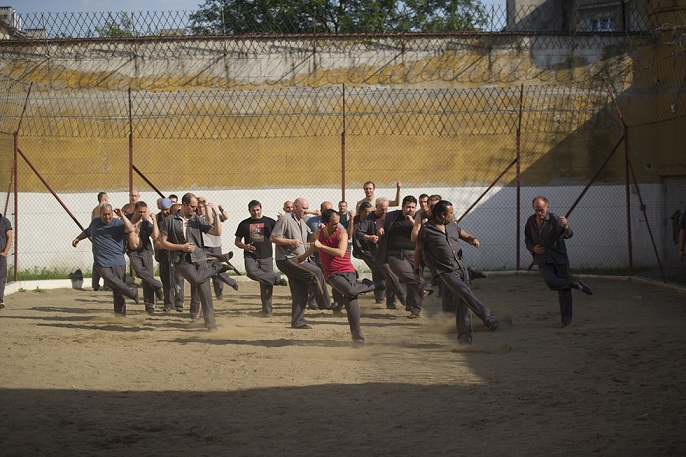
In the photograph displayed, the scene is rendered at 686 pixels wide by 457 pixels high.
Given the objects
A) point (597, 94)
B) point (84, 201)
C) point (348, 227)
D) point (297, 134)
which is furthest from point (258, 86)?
point (597, 94)

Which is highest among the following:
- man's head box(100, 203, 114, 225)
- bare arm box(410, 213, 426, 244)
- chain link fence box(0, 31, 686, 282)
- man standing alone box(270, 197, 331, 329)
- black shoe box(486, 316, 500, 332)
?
chain link fence box(0, 31, 686, 282)

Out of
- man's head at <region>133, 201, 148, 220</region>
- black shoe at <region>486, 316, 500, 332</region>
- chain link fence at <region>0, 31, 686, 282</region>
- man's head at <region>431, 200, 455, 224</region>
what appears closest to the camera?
black shoe at <region>486, 316, 500, 332</region>

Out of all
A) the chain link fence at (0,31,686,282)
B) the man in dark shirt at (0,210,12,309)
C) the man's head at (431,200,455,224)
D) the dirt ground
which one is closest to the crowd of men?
the man's head at (431,200,455,224)

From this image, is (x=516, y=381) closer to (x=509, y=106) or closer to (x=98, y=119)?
(x=509, y=106)

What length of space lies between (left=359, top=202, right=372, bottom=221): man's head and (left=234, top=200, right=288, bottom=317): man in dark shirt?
1.31 meters

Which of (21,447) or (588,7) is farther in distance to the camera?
(588,7)

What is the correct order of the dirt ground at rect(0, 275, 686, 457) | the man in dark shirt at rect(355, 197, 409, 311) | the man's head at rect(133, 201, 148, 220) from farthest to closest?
the man's head at rect(133, 201, 148, 220) → the man in dark shirt at rect(355, 197, 409, 311) → the dirt ground at rect(0, 275, 686, 457)

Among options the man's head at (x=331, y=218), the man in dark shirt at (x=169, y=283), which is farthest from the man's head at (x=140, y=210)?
the man's head at (x=331, y=218)

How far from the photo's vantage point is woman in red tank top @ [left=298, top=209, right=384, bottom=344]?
9438mm

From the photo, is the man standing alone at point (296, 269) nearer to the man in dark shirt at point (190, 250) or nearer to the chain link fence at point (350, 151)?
the man in dark shirt at point (190, 250)

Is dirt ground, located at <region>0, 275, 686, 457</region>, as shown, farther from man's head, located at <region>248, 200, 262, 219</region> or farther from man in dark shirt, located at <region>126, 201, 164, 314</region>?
man's head, located at <region>248, 200, 262, 219</region>

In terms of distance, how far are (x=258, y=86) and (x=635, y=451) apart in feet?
42.4

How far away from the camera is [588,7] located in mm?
24188

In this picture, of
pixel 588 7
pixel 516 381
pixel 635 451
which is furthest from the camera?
pixel 588 7
